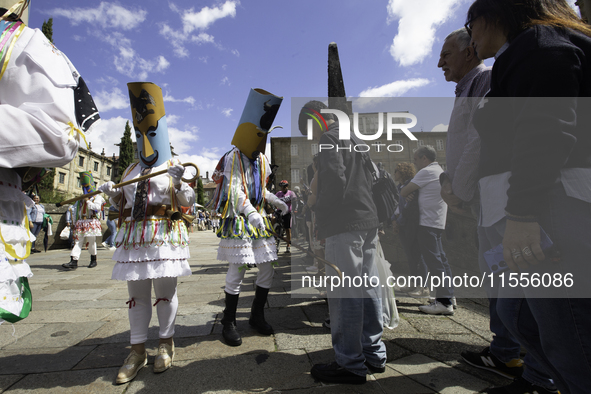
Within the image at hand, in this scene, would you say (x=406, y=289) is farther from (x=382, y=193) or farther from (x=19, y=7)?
(x=19, y=7)

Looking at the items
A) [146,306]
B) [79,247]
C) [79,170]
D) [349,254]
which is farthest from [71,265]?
[79,170]

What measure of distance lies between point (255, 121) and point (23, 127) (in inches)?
75.8

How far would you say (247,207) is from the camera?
2650 mm

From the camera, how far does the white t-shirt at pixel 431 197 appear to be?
3303 mm

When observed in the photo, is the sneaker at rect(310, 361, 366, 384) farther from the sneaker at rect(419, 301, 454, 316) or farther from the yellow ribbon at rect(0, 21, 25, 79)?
the yellow ribbon at rect(0, 21, 25, 79)


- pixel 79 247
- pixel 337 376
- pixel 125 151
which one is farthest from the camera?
pixel 125 151

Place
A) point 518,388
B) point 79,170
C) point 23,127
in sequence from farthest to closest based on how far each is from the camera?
1. point 79,170
2. point 518,388
3. point 23,127

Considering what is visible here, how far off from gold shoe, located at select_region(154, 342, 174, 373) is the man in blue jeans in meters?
1.01

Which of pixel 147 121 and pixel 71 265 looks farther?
pixel 71 265

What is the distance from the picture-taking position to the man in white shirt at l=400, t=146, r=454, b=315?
322 centimetres

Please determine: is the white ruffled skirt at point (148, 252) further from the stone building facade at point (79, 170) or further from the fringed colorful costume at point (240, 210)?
the stone building facade at point (79, 170)

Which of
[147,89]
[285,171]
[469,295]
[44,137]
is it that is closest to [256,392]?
[44,137]

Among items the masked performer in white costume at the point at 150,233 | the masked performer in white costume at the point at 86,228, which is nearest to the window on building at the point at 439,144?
the masked performer in white costume at the point at 150,233

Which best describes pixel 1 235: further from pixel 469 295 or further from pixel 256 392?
pixel 469 295
